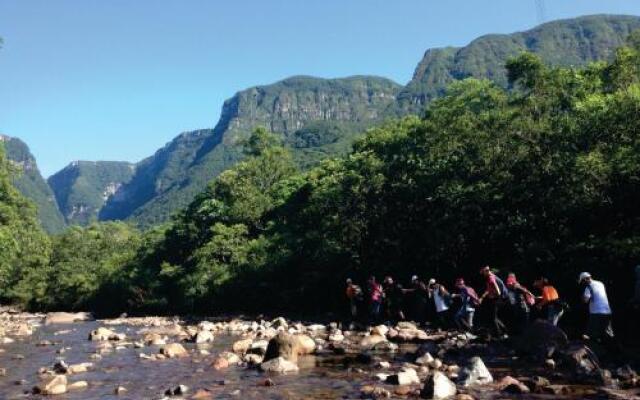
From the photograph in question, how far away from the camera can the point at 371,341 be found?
18.7 metres

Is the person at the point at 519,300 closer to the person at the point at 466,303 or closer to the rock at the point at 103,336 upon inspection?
the person at the point at 466,303

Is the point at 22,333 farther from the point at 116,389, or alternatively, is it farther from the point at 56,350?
the point at 116,389

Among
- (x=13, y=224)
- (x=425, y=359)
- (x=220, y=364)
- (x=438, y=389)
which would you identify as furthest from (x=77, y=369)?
(x=13, y=224)

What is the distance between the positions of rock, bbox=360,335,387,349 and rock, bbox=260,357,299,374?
394 centimetres

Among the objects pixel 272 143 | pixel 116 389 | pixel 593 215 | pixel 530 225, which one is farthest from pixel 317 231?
pixel 272 143

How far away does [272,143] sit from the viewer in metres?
80.9

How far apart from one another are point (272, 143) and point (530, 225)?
6058 cm

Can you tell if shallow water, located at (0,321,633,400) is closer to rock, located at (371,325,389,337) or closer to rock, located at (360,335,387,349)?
rock, located at (360,335,387,349)

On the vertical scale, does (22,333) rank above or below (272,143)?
below

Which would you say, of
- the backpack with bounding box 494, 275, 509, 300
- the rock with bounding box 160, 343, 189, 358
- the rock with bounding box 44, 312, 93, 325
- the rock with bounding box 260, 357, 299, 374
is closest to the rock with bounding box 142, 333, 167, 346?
the rock with bounding box 160, 343, 189, 358

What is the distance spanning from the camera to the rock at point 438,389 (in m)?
10.6

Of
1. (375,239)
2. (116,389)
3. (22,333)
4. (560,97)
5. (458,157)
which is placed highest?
(560,97)

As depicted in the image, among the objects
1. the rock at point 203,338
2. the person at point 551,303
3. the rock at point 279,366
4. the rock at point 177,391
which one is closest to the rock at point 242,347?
the rock at point 279,366

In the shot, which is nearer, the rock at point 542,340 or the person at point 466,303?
the rock at point 542,340
